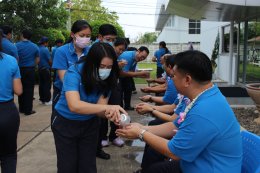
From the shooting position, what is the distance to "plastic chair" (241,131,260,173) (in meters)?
2.33

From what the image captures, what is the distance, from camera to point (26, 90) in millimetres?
7969

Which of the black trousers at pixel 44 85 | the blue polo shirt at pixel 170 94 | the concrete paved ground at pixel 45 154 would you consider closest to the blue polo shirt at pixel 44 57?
the black trousers at pixel 44 85

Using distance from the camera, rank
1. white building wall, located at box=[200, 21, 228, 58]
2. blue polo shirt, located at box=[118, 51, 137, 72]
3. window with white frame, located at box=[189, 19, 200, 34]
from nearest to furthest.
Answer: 1. blue polo shirt, located at box=[118, 51, 137, 72]
2. white building wall, located at box=[200, 21, 228, 58]
3. window with white frame, located at box=[189, 19, 200, 34]

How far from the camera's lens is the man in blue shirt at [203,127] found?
2025mm

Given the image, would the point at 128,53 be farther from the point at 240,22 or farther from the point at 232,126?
the point at 240,22

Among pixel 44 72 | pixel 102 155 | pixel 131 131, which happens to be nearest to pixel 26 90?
pixel 44 72

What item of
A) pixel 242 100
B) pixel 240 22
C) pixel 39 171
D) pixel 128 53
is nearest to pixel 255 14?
pixel 240 22

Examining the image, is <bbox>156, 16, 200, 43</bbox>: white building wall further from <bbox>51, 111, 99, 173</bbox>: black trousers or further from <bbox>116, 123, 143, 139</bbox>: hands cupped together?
<bbox>116, 123, 143, 139</bbox>: hands cupped together

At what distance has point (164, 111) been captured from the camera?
165 inches

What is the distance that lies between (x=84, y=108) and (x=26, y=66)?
576 cm

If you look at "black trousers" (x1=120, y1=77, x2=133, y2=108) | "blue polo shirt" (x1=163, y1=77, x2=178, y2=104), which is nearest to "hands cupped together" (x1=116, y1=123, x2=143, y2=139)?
"blue polo shirt" (x1=163, y1=77, x2=178, y2=104)

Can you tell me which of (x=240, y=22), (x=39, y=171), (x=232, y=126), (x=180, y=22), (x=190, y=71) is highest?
(x=180, y=22)

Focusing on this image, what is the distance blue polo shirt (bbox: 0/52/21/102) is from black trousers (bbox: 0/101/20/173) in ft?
0.27

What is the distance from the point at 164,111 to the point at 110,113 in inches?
67.5
